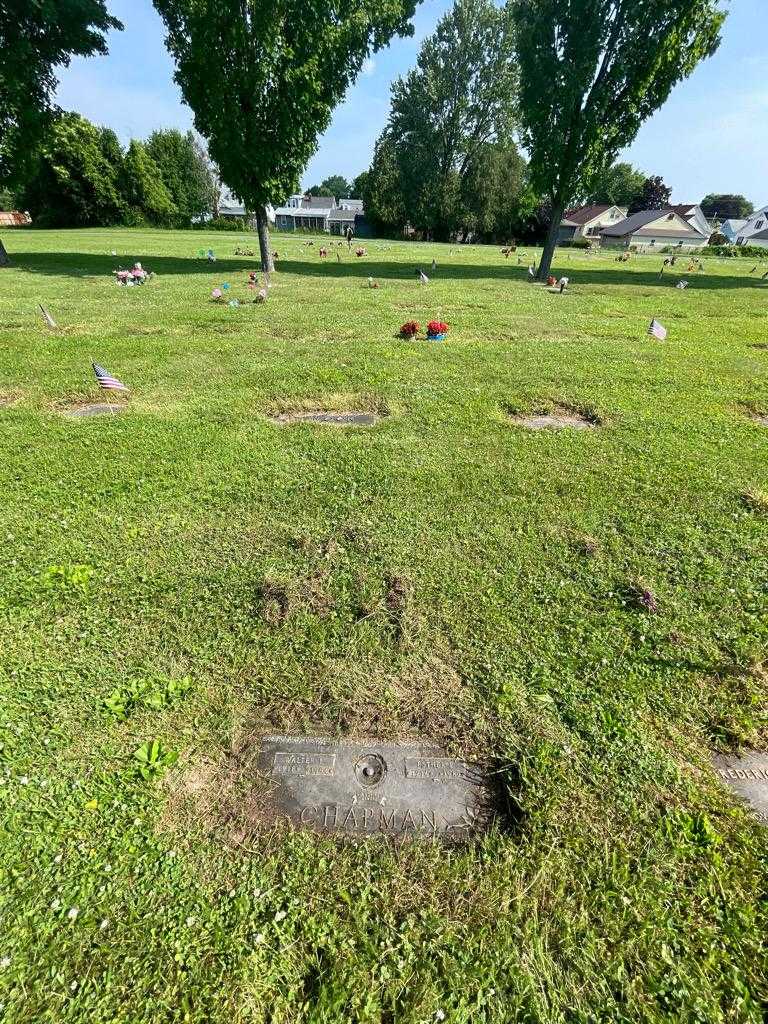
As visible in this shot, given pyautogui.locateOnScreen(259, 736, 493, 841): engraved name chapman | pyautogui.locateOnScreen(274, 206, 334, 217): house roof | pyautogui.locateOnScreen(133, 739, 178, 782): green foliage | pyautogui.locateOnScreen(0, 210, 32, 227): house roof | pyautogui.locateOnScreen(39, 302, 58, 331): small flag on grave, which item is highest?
pyautogui.locateOnScreen(274, 206, 334, 217): house roof

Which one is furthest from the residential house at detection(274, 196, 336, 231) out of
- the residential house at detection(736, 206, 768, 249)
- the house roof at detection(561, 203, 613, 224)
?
the residential house at detection(736, 206, 768, 249)

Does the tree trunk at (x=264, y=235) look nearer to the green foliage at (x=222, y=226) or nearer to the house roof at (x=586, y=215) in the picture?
the green foliage at (x=222, y=226)

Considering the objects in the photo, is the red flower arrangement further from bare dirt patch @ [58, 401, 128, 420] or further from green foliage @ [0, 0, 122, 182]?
green foliage @ [0, 0, 122, 182]

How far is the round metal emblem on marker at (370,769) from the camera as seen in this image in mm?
2053

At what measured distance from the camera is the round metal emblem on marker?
6.74ft

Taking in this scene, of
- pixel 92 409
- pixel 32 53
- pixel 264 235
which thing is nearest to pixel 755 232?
pixel 264 235

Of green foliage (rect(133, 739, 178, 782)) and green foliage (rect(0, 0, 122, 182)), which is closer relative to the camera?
green foliage (rect(133, 739, 178, 782))

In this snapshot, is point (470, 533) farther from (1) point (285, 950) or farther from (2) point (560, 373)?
(2) point (560, 373)

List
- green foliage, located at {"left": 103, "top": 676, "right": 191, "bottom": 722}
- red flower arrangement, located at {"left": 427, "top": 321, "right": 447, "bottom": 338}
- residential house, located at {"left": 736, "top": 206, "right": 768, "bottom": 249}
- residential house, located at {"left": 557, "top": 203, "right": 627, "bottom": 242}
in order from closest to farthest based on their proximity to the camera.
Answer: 1. green foliage, located at {"left": 103, "top": 676, "right": 191, "bottom": 722}
2. red flower arrangement, located at {"left": 427, "top": 321, "right": 447, "bottom": 338}
3. residential house, located at {"left": 736, "top": 206, "right": 768, "bottom": 249}
4. residential house, located at {"left": 557, "top": 203, "right": 627, "bottom": 242}

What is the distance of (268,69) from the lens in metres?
13.4

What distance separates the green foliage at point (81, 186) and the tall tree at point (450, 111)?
3057cm

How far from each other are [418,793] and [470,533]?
1.92 metres

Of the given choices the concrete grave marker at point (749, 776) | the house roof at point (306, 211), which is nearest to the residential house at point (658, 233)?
the house roof at point (306, 211)

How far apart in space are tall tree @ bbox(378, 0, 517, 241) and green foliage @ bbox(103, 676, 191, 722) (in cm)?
5871
